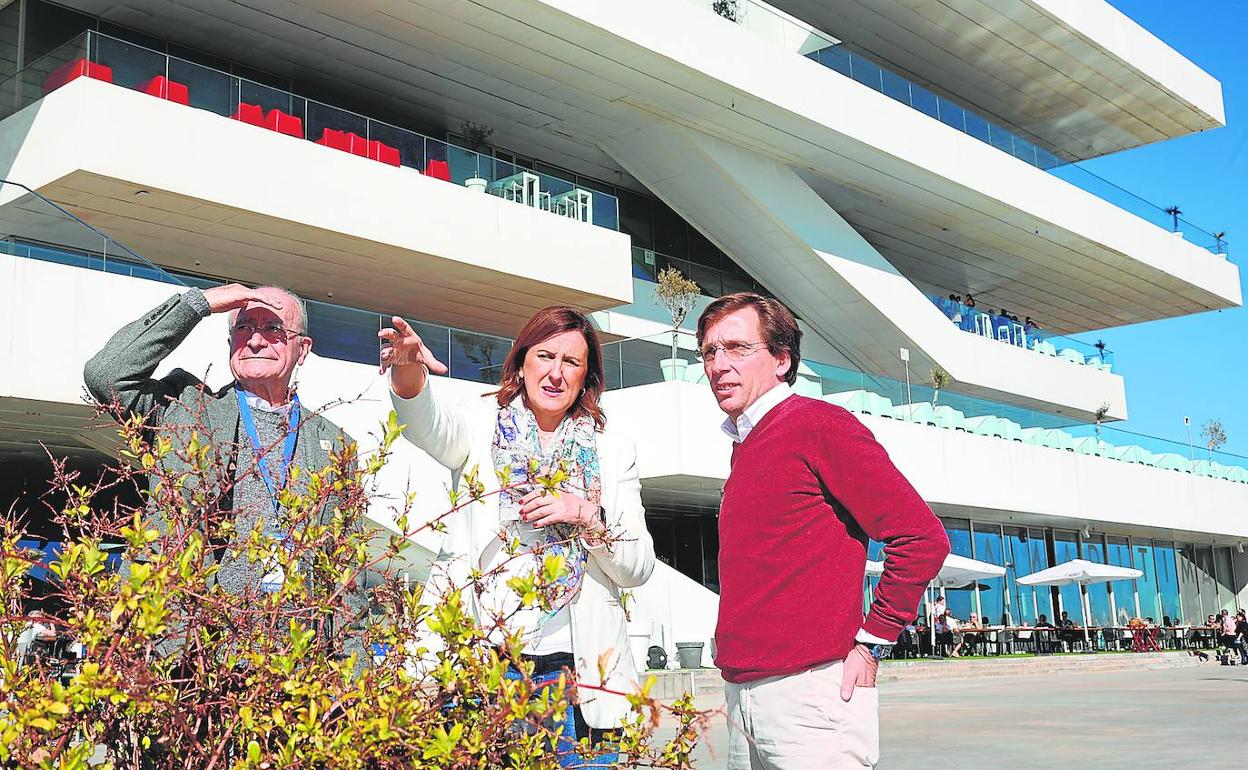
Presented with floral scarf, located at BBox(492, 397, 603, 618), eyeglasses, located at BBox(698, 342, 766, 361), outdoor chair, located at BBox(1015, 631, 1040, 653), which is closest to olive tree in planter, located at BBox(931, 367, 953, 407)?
outdoor chair, located at BBox(1015, 631, 1040, 653)

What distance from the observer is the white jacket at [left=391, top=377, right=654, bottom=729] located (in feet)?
9.03

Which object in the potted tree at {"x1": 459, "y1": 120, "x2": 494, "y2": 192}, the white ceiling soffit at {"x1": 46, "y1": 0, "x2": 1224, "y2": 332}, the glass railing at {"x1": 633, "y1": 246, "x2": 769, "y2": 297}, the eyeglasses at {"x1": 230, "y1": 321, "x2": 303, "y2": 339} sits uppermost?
the white ceiling soffit at {"x1": 46, "y1": 0, "x2": 1224, "y2": 332}

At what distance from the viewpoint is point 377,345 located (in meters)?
15.2

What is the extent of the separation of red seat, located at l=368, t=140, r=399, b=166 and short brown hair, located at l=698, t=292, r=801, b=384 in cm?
1423

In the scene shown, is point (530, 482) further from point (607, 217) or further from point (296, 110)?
point (607, 217)

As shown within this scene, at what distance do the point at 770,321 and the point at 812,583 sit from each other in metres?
0.72

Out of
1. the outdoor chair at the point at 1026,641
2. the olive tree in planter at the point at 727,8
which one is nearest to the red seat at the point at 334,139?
the olive tree in planter at the point at 727,8

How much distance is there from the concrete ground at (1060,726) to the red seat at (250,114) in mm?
8942

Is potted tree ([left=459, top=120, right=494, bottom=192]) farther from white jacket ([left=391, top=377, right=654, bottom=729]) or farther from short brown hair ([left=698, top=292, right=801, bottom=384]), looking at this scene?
white jacket ([left=391, top=377, right=654, bottom=729])

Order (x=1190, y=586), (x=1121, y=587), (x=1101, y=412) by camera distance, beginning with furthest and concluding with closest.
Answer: (x=1190, y=586) < (x=1121, y=587) < (x=1101, y=412)

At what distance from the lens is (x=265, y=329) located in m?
3.04

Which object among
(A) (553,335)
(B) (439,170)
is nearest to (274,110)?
(B) (439,170)

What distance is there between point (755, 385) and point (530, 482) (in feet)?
3.63

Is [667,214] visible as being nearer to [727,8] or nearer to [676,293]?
[676,293]
